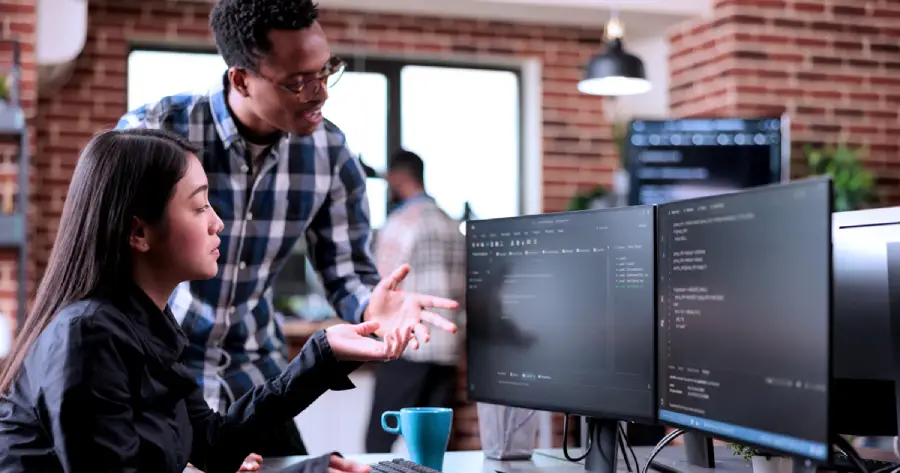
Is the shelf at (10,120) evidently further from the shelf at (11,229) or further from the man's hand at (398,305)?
the man's hand at (398,305)

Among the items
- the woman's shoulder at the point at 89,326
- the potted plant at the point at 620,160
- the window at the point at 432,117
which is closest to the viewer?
the woman's shoulder at the point at 89,326

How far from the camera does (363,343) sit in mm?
1558

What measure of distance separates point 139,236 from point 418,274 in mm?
2993

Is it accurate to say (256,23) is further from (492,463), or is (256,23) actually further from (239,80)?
(492,463)

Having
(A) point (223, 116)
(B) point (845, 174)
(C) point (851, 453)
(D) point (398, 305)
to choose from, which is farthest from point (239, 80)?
(B) point (845, 174)

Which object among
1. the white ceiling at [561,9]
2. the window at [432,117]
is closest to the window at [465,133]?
the window at [432,117]

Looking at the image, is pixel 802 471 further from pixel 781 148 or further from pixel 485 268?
pixel 781 148

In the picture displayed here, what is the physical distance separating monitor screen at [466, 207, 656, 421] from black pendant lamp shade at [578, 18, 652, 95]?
3022 millimetres

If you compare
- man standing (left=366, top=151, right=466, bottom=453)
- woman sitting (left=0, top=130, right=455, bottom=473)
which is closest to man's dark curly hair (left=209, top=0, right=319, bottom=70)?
woman sitting (left=0, top=130, right=455, bottom=473)

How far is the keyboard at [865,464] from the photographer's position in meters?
1.54

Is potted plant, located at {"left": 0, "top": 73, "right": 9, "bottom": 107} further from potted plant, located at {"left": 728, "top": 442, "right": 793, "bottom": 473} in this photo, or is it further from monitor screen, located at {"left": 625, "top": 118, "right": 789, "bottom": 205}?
potted plant, located at {"left": 728, "top": 442, "right": 793, "bottom": 473}

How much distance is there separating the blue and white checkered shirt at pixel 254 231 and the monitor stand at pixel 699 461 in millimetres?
651

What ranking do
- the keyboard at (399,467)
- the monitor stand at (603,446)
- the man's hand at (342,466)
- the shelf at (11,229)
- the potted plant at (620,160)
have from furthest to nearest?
the potted plant at (620,160) < the shelf at (11,229) < the monitor stand at (603,446) < the keyboard at (399,467) < the man's hand at (342,466)

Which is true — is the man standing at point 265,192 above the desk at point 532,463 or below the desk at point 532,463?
above
